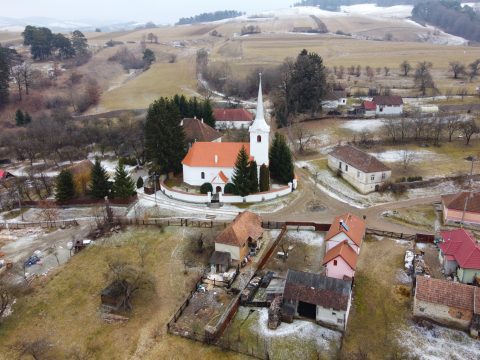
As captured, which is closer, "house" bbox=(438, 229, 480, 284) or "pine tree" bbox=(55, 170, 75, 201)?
"house" bbox=(438, 229, 480, 284)

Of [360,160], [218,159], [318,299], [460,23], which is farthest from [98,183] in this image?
[460,23]

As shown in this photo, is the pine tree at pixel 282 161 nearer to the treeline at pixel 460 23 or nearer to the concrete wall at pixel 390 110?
the concrete wall at pixel 390 110

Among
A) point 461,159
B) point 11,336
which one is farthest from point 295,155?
point 11,336

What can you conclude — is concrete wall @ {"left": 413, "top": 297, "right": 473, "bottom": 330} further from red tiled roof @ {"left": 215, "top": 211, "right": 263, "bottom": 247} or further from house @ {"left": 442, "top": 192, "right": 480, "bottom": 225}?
house @ {"left": 442, "top": 192, "right": 480, "bottom": 225}

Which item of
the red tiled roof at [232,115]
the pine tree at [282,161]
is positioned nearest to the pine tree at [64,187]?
the pine tree at [282,161]

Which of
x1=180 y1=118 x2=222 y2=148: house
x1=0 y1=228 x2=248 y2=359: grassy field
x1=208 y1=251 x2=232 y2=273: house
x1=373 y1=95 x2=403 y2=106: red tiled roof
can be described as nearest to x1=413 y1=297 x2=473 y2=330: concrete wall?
x1=0 y1=228 x2=248 y2=359: grassy field

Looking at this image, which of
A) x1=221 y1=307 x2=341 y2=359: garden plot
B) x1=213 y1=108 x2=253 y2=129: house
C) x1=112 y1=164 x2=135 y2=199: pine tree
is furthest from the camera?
x1=213 y1=108 x2=253 y2=129: house

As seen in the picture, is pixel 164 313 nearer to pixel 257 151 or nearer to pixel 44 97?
pixel 257 151

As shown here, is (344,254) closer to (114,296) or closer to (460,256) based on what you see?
(460,256)
